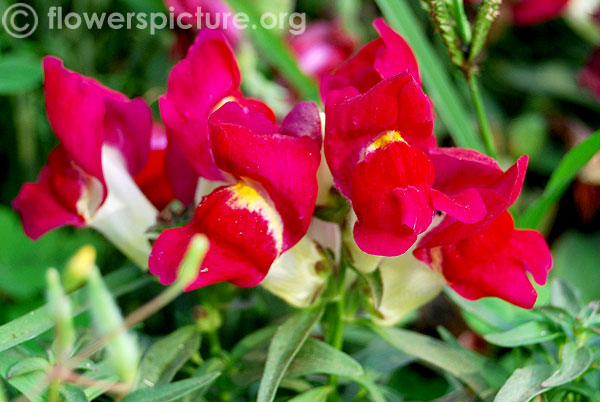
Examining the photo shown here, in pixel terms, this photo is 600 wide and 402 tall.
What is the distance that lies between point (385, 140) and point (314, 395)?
0.57ft

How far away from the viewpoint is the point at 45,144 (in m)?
0.93

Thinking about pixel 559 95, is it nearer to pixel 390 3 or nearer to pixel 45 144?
pixel 390 3

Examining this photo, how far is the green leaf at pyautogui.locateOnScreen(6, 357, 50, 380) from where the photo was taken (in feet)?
1.34

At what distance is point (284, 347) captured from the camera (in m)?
0.47

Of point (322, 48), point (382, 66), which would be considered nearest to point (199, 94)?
point (382, 66)

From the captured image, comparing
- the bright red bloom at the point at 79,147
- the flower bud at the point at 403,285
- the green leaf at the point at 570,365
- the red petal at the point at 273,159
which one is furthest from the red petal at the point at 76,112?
the green leaf at the point at 570,365

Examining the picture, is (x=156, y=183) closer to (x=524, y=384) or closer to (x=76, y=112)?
(x=76, y=112)

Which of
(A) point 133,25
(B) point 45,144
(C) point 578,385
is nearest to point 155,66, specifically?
(A) point 133,25

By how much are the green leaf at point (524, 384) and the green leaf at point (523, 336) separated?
0.06 ft

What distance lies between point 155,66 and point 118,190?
19.5 inches

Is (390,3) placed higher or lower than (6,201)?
higher

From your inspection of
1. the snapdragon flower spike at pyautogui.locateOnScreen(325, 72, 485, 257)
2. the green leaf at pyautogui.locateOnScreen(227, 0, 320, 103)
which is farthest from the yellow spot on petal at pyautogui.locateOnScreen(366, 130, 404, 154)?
the green leaf at pyautogui.locateOnScreen(227, 0, 320, 103)

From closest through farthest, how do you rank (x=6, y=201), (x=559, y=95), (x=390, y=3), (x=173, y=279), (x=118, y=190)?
(x=173, y=279) < (x=118, y=190) < (x=390, y=3) < (x=6, y=201) < (x=559, y=95)

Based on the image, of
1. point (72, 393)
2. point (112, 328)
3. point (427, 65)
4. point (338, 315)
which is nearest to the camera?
point (112, 328)
